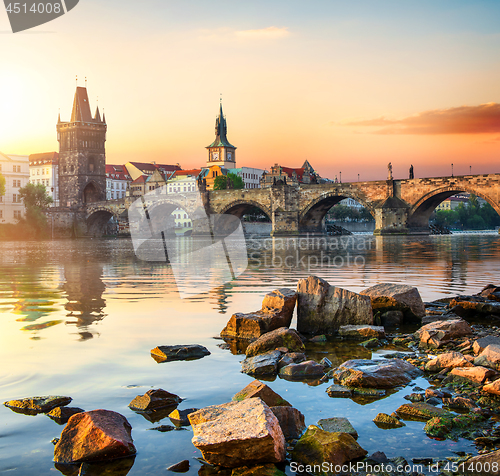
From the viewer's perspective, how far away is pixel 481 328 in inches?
292

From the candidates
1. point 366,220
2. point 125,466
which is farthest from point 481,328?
point 366,220

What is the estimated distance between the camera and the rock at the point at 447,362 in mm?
5077

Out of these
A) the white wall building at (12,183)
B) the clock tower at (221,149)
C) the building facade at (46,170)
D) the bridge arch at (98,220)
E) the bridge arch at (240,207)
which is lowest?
the bridge arch at (98,220)

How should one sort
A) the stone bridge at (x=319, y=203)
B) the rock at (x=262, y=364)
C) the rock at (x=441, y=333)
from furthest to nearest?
1. the stone bridge at (x=319, y=203)
2. the rock at (x=441, y=333)
3. the rock at (x=262, y=364)

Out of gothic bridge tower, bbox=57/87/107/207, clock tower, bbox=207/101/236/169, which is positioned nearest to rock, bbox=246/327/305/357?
gothic bridge tower, bbox=57/87/107/207

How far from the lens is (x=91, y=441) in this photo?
341cm

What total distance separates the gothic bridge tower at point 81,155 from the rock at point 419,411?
73758 millimetres

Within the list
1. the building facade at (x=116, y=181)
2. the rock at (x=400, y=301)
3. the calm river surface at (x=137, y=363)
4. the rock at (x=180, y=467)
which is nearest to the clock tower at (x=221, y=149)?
the building facade at (x=116, y=181)

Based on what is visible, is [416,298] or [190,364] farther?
[416,298]

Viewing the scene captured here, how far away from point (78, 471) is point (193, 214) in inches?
2398

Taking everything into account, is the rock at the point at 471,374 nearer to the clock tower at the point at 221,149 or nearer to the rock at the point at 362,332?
the rock at the point at 362,332

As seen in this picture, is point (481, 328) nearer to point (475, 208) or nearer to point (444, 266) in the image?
point (444, 266)

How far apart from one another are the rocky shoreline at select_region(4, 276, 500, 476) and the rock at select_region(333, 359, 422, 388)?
1 cm

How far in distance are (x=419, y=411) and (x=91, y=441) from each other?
7.72ft
